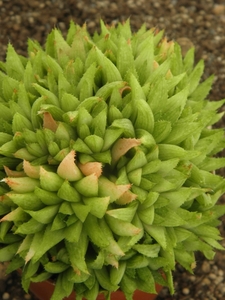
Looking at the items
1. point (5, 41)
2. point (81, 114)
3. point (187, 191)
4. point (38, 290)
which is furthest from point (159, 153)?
point (5, 41)

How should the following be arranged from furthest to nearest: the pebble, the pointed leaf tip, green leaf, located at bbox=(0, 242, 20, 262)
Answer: the pebble < green leaf, located at bbox=(0, 242, 20, 262) < the pointed leaf tip

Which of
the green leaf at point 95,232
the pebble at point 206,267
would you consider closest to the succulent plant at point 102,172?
the green leaf at point 95,232

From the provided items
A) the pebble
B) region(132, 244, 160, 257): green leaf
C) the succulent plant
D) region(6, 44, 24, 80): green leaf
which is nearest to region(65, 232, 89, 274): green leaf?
the succulent plant

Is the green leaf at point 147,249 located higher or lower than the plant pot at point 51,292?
higher

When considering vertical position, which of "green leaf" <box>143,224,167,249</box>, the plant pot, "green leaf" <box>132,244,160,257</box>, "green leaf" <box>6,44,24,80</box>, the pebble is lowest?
the pebble

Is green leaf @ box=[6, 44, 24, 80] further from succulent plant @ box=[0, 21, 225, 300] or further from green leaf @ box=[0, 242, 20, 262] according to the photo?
green leaf @ box=[0, 242, 20, 262]

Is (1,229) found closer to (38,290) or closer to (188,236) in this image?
(38,290)

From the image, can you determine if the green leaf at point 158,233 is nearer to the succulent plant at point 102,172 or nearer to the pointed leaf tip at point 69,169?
the succulent plant at point 102,172

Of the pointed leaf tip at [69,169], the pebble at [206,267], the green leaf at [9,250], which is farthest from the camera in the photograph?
the pebble at [206,267]
